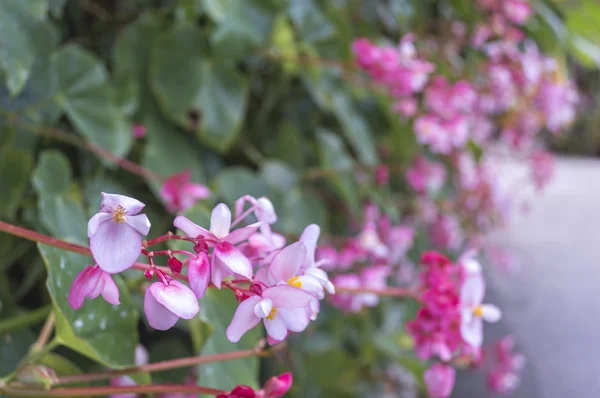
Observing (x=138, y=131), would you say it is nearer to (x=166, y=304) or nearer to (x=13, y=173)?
(x=13, y=173)

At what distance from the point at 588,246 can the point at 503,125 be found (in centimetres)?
61

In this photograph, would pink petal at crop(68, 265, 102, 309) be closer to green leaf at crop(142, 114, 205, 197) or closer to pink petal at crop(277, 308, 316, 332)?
pink petal at crop(277, 308, 316, 332)

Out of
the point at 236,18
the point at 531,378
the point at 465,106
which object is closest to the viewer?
the point at 236,18

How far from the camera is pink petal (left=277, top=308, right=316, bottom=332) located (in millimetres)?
299

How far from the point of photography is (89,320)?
431 millimetres

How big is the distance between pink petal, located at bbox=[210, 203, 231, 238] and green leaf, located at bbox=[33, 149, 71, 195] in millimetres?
381

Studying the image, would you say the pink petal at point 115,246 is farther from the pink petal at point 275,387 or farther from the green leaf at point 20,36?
the green leaf at point 20,36

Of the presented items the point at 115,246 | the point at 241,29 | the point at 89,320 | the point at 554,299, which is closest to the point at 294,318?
the point at 115,246

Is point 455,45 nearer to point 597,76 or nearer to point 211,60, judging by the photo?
point 211,60

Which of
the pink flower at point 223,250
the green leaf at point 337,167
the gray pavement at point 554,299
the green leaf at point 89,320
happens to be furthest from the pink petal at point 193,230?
the gray pavement at point 554,299

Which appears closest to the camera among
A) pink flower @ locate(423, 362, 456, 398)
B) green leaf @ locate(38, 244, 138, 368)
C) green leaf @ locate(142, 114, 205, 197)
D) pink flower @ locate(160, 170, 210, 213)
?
green leaf @ locate(38, 244, 138, 368)

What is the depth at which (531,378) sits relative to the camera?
55.4 inches

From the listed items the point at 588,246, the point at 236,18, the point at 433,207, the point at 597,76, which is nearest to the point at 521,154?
the point at 433,207

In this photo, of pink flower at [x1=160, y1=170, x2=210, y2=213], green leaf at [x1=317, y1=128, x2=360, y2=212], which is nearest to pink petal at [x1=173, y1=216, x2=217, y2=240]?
pink flower at [x1=160, y1=170, x2=210, y2=213]
